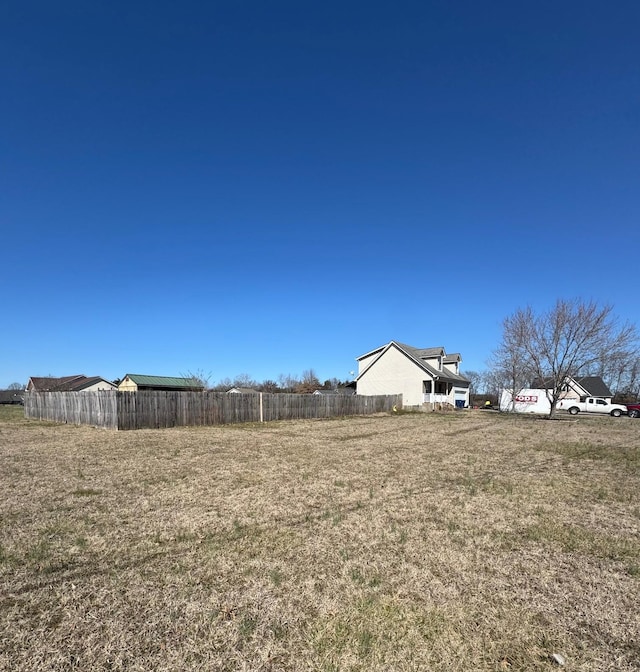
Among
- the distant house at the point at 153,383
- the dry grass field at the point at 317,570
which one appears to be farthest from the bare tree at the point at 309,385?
the dry grass field at the point at 317,570

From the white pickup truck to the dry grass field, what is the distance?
29.4 m

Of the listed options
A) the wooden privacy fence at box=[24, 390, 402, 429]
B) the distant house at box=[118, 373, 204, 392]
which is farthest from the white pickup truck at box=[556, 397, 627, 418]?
the distant house at box=[118, 373, 204, 392]

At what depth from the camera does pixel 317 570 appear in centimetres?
329

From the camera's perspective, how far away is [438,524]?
4434mm

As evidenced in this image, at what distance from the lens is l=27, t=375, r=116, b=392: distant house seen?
169ft

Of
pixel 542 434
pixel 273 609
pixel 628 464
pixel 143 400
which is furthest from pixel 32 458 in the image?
pixel 542 434

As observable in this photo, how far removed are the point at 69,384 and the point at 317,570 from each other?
61.3 m

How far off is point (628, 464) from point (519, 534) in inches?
257

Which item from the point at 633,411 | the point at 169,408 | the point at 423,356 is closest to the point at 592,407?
the point at 633,411

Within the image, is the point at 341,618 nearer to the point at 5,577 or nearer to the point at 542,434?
the point at 5,577

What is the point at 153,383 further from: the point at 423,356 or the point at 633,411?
the point at 633,411

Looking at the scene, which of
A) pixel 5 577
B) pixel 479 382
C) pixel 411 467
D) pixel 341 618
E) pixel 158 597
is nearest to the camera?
pixel 341 618

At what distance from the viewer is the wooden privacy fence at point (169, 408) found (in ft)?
48.4

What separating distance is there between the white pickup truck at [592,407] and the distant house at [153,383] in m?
40.9
